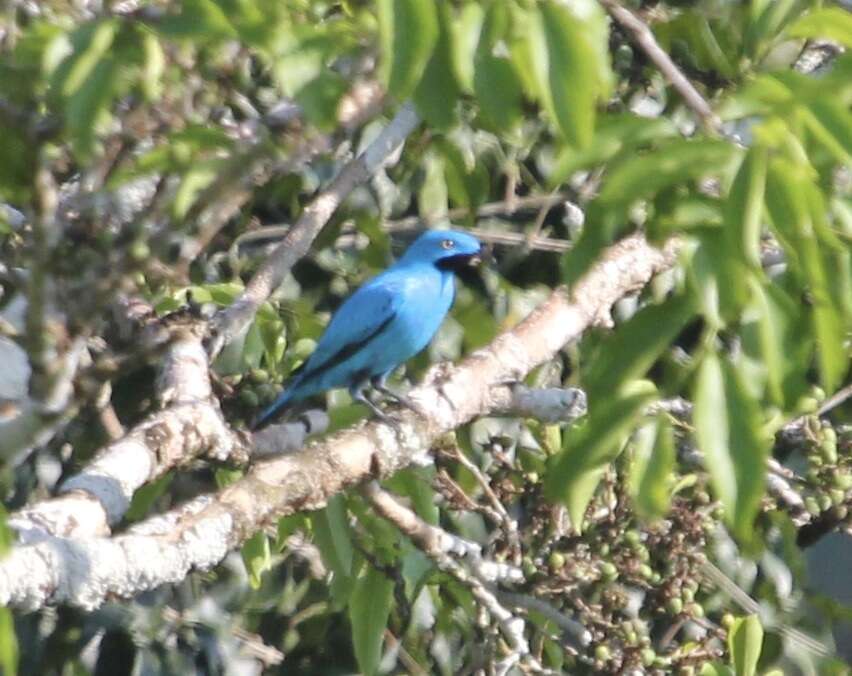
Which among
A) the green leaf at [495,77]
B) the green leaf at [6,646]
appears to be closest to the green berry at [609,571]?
the green leaf at [495,77]

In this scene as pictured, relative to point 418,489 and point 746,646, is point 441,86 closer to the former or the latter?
point 418,489

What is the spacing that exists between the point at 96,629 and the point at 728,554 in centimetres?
163

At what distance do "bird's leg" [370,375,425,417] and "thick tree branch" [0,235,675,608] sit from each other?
2 centimetres

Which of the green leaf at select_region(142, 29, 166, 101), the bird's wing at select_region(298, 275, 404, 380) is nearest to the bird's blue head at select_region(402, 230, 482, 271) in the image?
the bird's wing at select_region(298, 275, 404, 380)

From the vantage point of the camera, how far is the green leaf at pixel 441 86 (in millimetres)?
2303

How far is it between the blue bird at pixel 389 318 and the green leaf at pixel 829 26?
2.28m

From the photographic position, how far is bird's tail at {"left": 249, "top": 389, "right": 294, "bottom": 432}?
160 inches

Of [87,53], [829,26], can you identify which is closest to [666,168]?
[829,26]

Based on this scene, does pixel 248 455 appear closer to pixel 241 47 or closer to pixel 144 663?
pixel 241 47

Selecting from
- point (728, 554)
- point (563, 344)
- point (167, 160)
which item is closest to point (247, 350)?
point (563, 344)

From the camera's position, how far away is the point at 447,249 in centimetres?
488

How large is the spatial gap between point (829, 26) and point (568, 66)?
0.38 m

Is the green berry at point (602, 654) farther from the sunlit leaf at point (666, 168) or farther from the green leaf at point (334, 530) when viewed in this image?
the sunlit leaf at point (666, 168)

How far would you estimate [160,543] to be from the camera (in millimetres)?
2508
